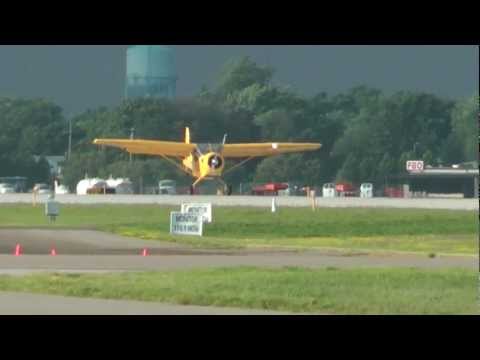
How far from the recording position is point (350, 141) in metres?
131

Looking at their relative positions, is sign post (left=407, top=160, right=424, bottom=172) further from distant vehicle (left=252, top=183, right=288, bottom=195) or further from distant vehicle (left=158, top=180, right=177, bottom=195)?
distant vehicle (left=158, top=180, right=177, bottom=195)

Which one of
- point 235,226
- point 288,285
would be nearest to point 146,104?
point 235,226

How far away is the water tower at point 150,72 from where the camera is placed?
596 feet

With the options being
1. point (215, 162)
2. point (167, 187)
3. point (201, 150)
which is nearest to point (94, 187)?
point (167, 187)

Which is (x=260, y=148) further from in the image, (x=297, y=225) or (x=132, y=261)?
(x=132, y=261)

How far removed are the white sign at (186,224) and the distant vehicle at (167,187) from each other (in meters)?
63.0

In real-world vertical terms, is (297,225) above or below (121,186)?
below

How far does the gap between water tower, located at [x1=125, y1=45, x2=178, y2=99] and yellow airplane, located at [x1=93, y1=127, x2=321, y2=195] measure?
267ft

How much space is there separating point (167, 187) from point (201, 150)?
15651mm

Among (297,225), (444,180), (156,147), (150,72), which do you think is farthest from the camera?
(150,72)

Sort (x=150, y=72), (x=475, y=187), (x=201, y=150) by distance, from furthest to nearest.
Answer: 1. (x=150, y=72)
2. (x=475, y=187)
3. (x=201, y=150)

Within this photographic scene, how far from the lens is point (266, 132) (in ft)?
446
